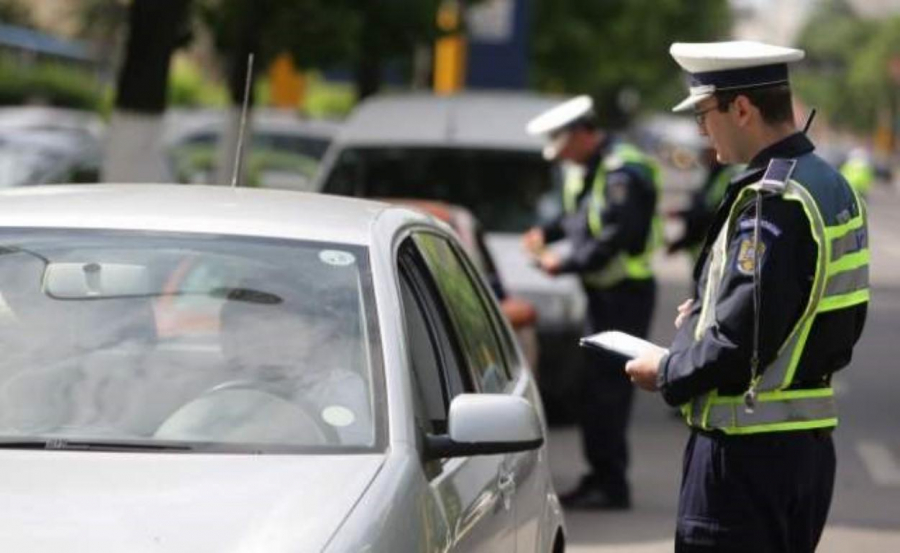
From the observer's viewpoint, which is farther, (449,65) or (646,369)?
(449,65)

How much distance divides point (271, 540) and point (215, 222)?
143 centimetres

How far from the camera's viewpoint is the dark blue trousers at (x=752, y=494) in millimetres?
5387

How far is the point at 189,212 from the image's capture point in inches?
224

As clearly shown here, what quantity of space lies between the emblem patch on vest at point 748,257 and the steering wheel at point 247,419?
100cm

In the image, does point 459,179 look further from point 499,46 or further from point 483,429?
point 499,46

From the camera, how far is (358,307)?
5.41 meters

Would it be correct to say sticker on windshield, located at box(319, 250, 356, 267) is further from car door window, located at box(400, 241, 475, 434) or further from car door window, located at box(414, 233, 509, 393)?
car door window, located at box(414, 233, 509, 393)

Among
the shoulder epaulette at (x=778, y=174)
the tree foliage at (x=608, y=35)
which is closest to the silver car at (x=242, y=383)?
the shoulder epaulette at (x=778, y=174)

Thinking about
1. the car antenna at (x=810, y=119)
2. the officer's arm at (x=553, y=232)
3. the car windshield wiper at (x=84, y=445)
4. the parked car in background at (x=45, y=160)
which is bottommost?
the parked car in background at (x=45, y=160)

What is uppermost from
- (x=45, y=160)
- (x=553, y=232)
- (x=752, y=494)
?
(x=752, y=494)

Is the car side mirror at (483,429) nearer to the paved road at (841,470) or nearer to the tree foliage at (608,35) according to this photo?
the paved road at (841,470)

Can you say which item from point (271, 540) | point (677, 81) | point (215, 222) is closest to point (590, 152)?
point (215, 222)

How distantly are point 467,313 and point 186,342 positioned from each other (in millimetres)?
1142

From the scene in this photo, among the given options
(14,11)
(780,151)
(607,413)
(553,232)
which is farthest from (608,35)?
(780,151)
